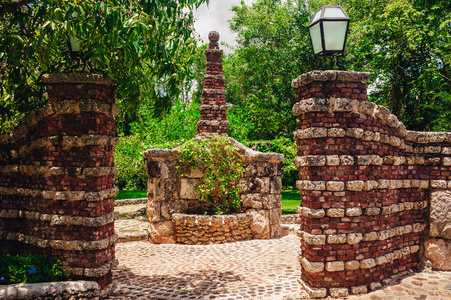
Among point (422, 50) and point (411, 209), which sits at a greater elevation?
point (422, 50)

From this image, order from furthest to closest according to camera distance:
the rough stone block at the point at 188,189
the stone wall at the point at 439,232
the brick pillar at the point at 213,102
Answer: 1. the brick pillar at the point at 213,102
2. the rough stone block at the point at 188,189
3. the stone wall at the point at 439,232

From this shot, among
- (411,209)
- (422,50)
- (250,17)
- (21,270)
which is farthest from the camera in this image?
(250,17)

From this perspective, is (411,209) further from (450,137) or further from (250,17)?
(250,17)

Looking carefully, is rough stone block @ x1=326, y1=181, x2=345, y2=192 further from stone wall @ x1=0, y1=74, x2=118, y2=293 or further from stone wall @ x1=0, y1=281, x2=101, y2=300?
stone wall @ x1=0, y1=281, x2=101, y2=300

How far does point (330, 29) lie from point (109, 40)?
11.5 feet

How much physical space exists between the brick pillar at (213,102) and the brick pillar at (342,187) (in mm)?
5059

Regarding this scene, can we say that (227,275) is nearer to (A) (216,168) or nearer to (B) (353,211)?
(B) (353,211)

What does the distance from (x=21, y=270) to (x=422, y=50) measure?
18.3m

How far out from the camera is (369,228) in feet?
19.1

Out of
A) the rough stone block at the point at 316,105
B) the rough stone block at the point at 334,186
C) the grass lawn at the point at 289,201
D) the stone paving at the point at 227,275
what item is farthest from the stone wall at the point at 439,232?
the grass lawn at the point at 289,201

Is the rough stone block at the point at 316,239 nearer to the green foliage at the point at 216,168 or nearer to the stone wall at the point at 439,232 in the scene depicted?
the stone wall at the point at 439,232

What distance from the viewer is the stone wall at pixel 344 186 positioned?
554 centimetres

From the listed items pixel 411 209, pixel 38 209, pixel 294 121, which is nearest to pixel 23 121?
pixel 38 209

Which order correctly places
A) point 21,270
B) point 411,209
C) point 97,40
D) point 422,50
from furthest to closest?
point 422,50, point 411,209, point 21,270, point 97,40
